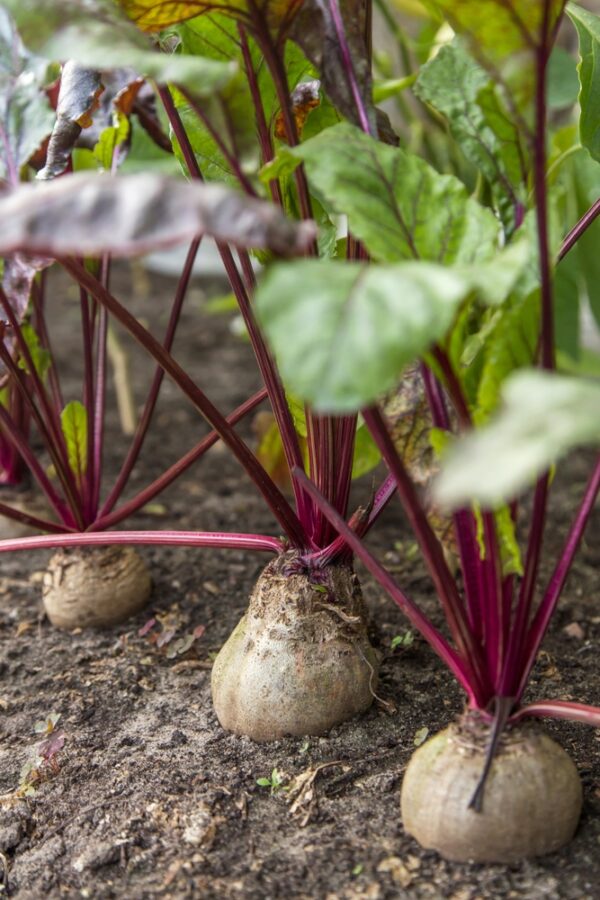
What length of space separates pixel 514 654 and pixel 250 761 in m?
0.39

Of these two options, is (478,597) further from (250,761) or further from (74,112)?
(74,112)

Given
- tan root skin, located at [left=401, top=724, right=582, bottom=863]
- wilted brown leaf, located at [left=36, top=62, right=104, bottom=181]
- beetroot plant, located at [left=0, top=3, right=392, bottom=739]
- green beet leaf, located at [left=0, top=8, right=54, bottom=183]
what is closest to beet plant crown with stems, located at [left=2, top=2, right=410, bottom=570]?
beetroot plant, located at [left=0, top=3, right=392, bottom=739]

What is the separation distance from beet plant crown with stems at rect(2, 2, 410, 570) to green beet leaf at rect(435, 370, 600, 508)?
0.23 metres

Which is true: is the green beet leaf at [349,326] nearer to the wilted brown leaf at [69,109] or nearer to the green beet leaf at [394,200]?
the green beet leaf at [394,200]

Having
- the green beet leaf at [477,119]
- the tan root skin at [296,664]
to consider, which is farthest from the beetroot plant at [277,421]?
the green beet leaf at [477,119]

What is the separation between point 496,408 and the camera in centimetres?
92

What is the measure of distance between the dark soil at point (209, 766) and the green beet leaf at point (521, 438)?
1.76ft

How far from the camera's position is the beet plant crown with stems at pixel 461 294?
27.9 inches

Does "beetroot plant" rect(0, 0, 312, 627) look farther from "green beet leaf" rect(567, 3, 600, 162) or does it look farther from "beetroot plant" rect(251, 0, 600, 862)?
"green beet leaf" rect(567, 3, 600, 162)

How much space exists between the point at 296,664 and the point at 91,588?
0.49m

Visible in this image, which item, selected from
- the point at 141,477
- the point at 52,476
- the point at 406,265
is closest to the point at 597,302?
the point at 141,477

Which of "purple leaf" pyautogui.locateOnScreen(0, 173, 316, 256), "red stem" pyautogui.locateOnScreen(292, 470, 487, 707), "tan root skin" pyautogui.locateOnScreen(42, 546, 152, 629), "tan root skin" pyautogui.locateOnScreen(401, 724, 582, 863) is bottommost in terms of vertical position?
"tan root skin" pyautogui.locateOnScreen(42, 546, 152, 629)

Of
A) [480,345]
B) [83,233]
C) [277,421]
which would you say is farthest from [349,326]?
[277,421]

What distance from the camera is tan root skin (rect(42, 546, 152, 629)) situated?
1543 mm
